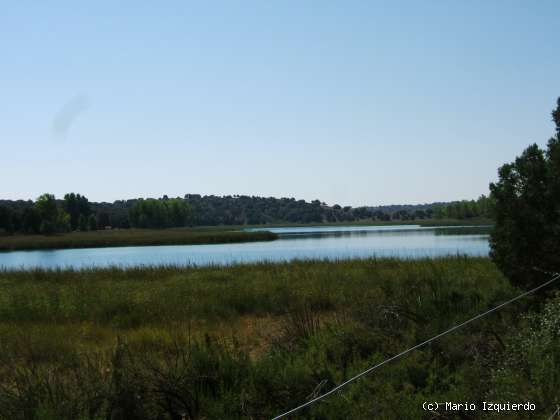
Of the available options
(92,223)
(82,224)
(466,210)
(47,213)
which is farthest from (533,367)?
(466,210)

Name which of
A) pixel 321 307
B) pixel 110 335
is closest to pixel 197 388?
pixel 110 335

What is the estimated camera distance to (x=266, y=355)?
7539 mm

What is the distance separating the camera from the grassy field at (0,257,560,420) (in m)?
5.51

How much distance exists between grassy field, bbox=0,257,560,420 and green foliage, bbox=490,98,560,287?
0.71 m

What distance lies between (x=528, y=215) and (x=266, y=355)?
182 inches

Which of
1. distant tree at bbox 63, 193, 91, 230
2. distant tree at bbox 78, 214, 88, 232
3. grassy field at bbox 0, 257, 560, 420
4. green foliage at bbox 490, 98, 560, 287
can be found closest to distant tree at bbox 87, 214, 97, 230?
distant tree at bbox 78, 214, 88, 232

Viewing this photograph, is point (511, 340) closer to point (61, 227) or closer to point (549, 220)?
point (549, 220)

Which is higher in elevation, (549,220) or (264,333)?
(549,220)

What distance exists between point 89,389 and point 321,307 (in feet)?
24.4

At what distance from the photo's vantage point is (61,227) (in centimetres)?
11125

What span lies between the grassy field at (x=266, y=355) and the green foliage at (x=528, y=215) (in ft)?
2.33

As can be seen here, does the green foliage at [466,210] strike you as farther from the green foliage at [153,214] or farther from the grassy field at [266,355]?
the grassy field at [266,355]

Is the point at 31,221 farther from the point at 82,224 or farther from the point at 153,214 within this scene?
the point at 153,214

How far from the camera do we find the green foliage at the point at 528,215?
8773 millimetres
